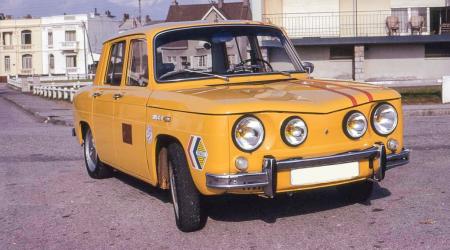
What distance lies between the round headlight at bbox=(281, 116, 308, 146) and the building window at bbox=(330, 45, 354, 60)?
27.9 metres

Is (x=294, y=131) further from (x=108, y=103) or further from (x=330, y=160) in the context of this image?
(x=108, y=103)

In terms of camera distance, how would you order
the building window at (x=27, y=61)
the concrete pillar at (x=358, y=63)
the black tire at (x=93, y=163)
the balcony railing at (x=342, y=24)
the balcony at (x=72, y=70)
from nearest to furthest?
the black tire at (x=93, y=163) → the balcony railing at (x=342, y=24) → the concrete pillar at (x=358, y=63) → the balcony at (x=72, y=70) → the building window at (x=27, y=61)

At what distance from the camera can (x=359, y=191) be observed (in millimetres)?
6387

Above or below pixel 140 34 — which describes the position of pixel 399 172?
below

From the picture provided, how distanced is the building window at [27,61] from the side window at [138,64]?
8282 cm

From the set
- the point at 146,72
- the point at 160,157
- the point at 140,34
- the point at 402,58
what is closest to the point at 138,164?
the point at 160,157

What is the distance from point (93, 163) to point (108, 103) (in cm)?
154

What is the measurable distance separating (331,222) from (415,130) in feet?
26.5

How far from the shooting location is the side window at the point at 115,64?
7227 millimetres

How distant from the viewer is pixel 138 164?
6.36 m

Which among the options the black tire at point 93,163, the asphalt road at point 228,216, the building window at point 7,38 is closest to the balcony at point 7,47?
the building window at point 7,38

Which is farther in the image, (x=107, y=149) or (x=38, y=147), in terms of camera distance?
(x=38, y=147)

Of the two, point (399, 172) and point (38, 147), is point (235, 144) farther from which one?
point (38, 147)

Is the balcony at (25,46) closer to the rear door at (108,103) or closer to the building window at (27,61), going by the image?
the building window at (27,61)
